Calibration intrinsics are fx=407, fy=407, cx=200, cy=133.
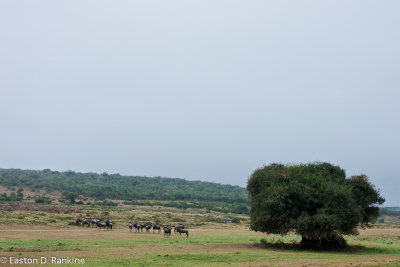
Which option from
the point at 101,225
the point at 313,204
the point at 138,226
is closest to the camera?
the point at 313,204

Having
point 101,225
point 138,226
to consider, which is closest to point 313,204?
point 138,226

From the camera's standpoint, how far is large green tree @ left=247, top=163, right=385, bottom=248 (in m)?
30.9

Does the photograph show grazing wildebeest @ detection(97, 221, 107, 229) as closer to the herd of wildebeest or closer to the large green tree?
the herd of wildebeest

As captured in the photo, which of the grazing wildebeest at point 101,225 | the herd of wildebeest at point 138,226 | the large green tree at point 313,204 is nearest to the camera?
the large green tree at point 313,204

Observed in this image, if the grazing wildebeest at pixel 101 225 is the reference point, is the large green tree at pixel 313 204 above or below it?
above

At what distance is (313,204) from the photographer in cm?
3247

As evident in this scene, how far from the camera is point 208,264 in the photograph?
Result: 75.6ft

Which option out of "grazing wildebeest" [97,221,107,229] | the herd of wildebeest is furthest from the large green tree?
"grazing wildebeest" [97,221,107,229]

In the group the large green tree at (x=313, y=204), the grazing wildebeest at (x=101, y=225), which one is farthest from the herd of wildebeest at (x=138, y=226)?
the large green tree at (x=313, y=204)

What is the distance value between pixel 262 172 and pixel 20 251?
2056 cm

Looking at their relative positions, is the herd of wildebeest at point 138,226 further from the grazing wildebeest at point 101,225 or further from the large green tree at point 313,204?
the large green tree at point 313,204

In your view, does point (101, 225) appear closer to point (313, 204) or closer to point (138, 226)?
point (138, 226)

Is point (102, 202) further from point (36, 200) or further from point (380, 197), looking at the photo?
point (380, 197)

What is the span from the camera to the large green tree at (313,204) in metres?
30.9
